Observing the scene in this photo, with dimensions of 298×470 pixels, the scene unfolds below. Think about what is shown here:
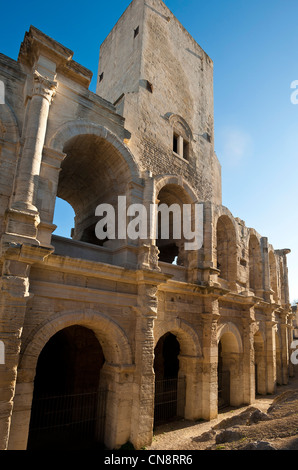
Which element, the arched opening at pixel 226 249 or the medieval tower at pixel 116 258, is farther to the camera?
the arched opening at pixel 226 249

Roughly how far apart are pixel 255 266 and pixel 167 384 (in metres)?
7.88

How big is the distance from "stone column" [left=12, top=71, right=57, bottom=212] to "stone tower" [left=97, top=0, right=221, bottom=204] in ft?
10.1

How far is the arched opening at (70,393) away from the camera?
841 cm

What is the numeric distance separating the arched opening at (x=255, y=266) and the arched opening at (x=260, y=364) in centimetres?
242

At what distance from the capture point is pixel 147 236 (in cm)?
922

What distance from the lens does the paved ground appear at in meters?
5.69

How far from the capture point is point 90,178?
35.4ft

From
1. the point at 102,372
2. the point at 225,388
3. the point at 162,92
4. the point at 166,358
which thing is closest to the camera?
the point at 102,372

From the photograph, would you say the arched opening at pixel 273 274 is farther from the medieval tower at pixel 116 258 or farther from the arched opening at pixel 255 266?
the medieval tower at pixel 116 258

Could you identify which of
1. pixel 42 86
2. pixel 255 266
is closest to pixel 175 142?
pixel 42 86

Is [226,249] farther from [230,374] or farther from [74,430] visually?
[74,430]

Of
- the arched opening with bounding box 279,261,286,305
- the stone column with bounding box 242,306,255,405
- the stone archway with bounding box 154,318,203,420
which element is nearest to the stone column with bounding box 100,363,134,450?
the stone archway with bounding box 154,318,203,420

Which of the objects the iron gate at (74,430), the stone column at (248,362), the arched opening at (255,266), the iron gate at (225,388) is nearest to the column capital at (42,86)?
the iron gate at (74,430)

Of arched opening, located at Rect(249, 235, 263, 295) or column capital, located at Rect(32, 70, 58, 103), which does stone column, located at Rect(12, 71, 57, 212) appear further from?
arched opening, located at Rect(249, 235, 263, 295)
